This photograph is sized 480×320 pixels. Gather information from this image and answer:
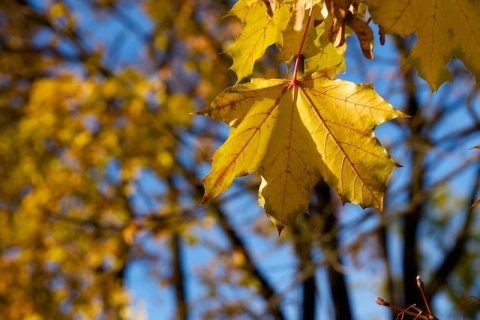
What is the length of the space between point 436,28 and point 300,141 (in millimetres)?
332

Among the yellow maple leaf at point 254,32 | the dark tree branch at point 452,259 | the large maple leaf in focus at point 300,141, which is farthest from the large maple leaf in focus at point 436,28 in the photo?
the dark tree branch at point 452,259

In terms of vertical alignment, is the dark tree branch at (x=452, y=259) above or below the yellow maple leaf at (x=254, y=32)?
above

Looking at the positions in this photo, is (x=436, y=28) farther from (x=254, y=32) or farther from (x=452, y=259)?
(x=452, y=259)

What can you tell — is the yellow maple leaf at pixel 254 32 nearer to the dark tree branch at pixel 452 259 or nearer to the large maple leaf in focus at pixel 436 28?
the large maple leaf in focus at pixel 436 28

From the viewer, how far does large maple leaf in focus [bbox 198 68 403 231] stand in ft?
3.39

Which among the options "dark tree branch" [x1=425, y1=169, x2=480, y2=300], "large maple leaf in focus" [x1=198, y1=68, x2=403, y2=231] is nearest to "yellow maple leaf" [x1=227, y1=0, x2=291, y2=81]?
"large maple leaf in focus" [x1=198, y1=68, x2=403, y2=231]

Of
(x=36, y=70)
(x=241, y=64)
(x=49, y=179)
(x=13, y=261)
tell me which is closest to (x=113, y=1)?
(x=36, y=70)

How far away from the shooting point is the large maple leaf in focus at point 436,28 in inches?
36.4

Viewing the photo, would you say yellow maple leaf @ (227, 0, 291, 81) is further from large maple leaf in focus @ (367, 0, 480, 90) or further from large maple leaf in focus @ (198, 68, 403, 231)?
large maple leaf in focus @ (367, 0, 480, 90)

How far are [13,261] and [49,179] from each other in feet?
2.79

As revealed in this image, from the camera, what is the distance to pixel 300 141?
3.66 ft

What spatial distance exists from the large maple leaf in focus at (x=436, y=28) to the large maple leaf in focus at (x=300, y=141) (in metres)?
0.11

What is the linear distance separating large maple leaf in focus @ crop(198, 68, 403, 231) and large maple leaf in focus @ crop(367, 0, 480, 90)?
11 centimetres

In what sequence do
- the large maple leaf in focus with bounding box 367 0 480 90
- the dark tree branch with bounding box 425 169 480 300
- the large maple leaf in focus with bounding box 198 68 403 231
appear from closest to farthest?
the large maple leaf in focus with bounding box 367 0 480 90, the large maple leaf in focus with bounding box 198 68 403 231, the dark tree branch with bounding box 425 169 480 300
